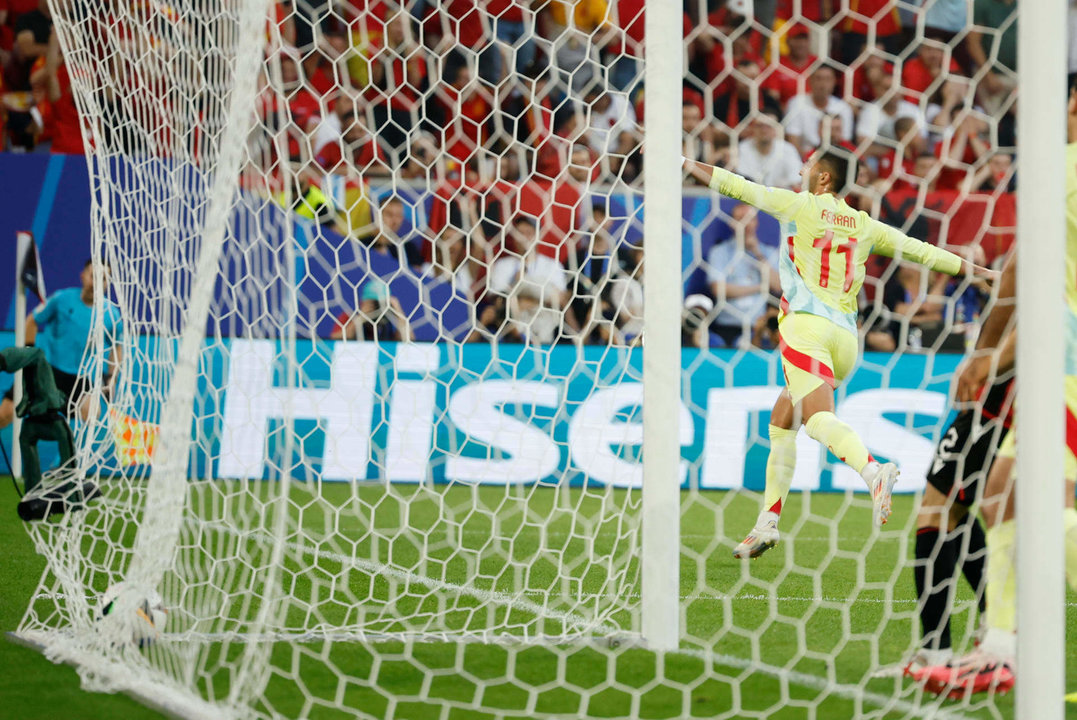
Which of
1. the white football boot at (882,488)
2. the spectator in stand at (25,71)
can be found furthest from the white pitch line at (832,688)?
the spectator in stand at (25,71)

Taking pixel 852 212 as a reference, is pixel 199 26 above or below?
above

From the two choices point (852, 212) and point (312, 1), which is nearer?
point (852, 212)

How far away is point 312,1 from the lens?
23.1 feet

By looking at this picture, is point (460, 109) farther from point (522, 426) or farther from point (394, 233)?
point (522, 426)

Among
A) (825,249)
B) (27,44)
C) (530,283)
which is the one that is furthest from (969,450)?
(27,44)

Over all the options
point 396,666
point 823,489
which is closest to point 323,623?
point 396,666

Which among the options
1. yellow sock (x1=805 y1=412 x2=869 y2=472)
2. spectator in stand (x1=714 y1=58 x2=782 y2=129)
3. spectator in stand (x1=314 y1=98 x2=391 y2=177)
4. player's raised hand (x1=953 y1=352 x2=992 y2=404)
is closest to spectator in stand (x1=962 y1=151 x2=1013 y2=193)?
spectator in stand (x1=714 y1=58 x2=782 y2=129)

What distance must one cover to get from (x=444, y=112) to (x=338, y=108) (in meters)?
0.55

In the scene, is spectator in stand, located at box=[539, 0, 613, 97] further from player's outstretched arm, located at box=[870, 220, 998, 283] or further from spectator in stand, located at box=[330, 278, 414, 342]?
player's outstretched arm, located at box=[870, 220, 998, 283]

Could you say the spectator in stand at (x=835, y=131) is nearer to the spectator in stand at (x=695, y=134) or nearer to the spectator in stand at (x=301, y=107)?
the spectator in stand at (x=695, y=134)

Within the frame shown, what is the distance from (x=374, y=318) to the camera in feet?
23.6

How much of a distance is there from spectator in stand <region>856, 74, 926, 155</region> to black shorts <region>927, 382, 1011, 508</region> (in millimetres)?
3306

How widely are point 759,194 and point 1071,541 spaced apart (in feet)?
5.42

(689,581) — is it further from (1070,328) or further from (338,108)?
(338,108)
